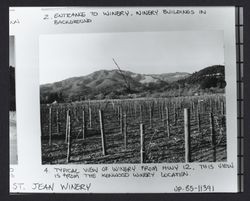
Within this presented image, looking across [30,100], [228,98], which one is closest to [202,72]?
[228,98]

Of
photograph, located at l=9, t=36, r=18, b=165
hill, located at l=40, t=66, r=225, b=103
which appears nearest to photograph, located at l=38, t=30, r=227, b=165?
hill, located at l=40, t=66, r=225, b=103

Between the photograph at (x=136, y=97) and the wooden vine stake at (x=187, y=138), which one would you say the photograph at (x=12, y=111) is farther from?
the wooden vine stake at (x=187, y=138)

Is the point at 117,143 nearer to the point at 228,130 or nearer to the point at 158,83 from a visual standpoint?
the point at 158,83

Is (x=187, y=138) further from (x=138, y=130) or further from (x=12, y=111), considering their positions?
(x=12, y=111)

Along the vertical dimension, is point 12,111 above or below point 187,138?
above

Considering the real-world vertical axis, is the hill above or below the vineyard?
above

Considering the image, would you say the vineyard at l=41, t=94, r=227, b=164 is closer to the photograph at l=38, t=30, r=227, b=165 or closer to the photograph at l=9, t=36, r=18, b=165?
the photograph at l=38, t=30, r=227, b=165

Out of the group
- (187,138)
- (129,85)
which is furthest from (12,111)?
(187,138)
